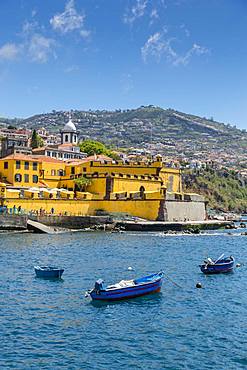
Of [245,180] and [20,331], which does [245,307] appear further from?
[245,180]

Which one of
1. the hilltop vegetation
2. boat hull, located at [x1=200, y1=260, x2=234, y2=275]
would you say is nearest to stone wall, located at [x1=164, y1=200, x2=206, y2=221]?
boat hull, located at [x1=200, y1=260, x2=234, y2=275]

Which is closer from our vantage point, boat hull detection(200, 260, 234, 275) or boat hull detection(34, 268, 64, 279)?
boat hull detection(34, 268, 64, 279)

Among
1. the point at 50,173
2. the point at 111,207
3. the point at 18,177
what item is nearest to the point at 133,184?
the point at 111,207

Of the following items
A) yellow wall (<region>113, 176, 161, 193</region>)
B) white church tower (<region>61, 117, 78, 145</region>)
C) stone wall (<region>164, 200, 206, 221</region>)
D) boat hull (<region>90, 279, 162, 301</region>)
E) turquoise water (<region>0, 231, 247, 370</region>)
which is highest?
white church tower (<region>61, 117, 78, 145</region>)

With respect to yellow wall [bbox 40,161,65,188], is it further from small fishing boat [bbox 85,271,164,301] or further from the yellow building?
small fishing boat [bbox 85,271,164,301]

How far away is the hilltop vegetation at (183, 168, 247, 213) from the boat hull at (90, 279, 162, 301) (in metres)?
107

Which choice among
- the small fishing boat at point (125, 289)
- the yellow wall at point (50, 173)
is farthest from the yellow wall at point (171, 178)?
the small fishing boat at point (125, 289)

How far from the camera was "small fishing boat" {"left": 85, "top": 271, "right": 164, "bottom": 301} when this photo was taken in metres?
20.7

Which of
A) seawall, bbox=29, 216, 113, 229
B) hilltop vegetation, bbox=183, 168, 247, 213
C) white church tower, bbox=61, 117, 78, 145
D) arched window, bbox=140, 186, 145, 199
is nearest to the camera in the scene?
seawall, bbox=29, 216, 113, 229

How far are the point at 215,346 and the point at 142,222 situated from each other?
38.4 meters

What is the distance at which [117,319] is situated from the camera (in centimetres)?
1853

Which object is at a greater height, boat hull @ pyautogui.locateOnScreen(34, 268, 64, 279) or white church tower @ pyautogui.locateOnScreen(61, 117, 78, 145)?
white church tower @ pyautogui.locateOnScreen(61, 117, 78, 145)

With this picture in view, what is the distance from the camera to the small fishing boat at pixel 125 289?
20734 millimetres

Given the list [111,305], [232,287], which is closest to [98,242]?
[232,287]
